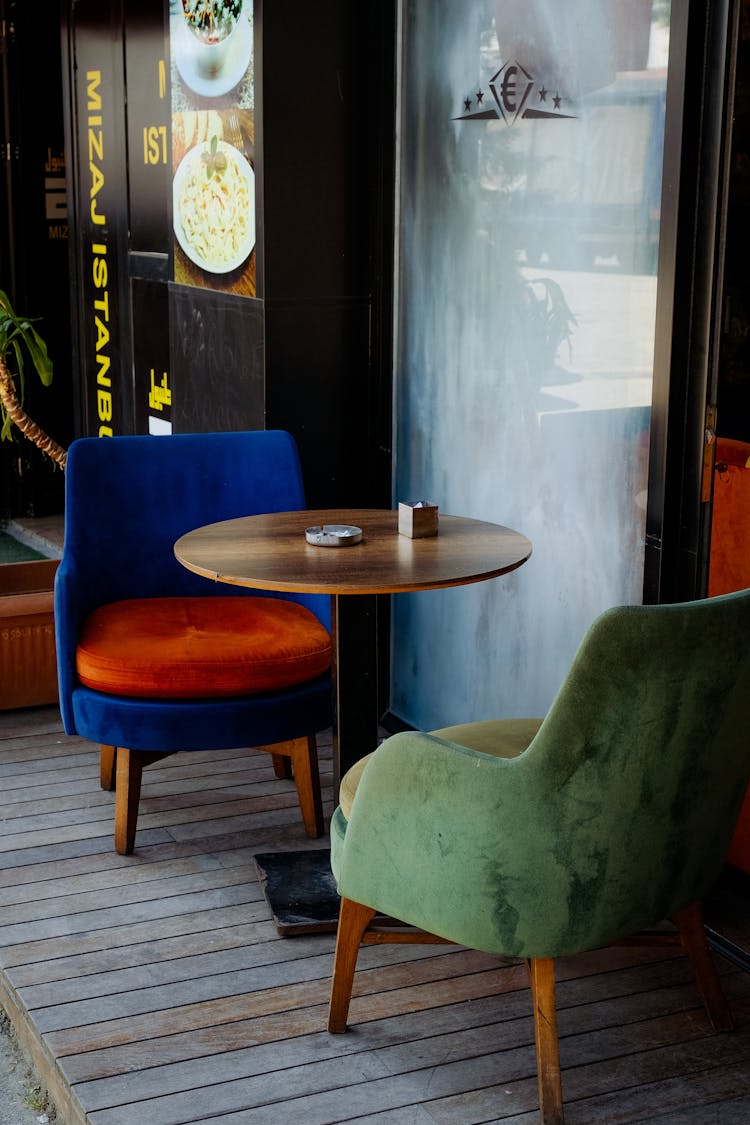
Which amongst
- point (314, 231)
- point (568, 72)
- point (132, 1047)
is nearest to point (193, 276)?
point (314, 231)

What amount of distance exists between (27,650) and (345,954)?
2005 millimetres

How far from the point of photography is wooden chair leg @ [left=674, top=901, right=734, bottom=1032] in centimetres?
248

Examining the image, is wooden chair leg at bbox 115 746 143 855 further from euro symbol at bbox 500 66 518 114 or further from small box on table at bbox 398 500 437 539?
euro symbol at bbox 500 66 518 114

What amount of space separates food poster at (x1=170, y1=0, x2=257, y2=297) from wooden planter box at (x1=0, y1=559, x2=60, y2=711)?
1097 millimetres

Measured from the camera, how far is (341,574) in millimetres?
2607

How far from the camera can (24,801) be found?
3557 millimetres

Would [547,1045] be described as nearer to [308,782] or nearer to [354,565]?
[354,565]

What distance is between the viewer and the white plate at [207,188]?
12.9ft

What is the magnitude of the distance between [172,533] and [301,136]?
116cm

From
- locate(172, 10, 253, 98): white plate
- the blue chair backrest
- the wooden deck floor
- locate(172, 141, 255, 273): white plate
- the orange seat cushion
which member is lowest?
the wooden deck floor

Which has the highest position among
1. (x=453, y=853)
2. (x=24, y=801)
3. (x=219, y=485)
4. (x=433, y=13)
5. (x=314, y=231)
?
(x=433, y=13)

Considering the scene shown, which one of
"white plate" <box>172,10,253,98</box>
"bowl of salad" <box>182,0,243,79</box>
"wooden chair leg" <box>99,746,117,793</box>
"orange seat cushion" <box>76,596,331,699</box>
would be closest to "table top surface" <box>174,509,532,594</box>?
"orange seat cushion" <box>76,596,331,699</box>

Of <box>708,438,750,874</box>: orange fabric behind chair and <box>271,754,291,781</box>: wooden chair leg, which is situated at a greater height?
<box>708,438,750,874</box>: orange fabric behind chair

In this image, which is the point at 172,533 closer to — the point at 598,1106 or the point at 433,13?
the point at 433,13
